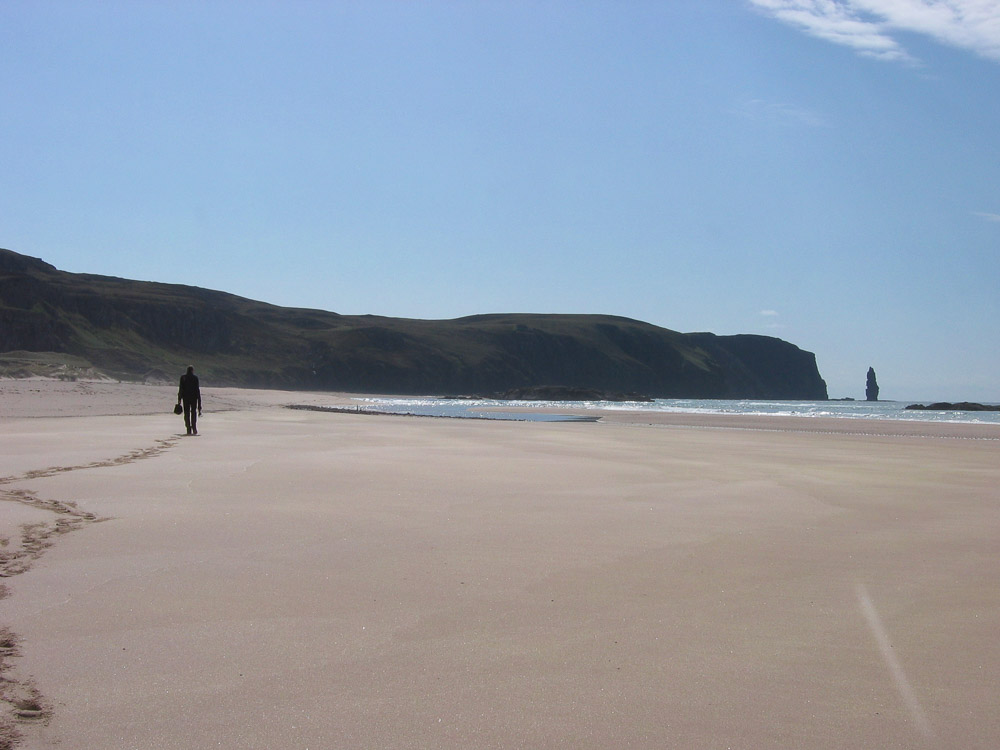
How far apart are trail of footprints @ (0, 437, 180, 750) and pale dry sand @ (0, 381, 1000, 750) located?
0.12 feet

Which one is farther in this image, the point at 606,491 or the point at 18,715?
the point at 606,491

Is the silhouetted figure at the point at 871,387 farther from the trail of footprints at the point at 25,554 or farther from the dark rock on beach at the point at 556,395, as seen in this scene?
the trail of footprints at the point at 25,554

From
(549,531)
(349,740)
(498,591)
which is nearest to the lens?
(349,740)

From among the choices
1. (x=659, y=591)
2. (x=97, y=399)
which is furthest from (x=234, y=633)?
(x=97, y=399)

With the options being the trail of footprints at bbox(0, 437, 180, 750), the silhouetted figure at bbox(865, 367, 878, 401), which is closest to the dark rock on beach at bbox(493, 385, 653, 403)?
the trail of footprints at bbox(0, 437, 180, 750)

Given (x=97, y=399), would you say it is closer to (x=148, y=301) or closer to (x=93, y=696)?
(x=93, y=696)

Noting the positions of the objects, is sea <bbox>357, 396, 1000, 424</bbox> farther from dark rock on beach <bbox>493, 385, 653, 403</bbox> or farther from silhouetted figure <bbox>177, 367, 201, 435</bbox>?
dark rock on beach <bbox>493, 385, 653, 403</bbox>

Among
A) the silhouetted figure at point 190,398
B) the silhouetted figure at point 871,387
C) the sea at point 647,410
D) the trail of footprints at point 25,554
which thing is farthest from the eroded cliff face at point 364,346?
the trail of footprints at point 25,554

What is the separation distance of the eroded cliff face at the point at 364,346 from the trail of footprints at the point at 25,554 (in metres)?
67.3

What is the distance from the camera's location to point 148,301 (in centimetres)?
10206

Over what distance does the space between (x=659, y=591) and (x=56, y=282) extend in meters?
116

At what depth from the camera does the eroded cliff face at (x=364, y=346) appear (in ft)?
276

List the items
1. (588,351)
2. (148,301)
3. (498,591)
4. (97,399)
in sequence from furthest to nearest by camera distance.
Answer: (588,351), (148,301), (97,399), (498,591)

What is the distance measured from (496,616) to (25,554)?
2753mm
